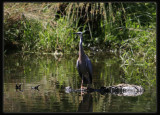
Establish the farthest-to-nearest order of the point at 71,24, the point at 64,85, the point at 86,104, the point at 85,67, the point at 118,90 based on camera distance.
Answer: the point at 71,24 < the point at 64,85 < the point at 85,67 < the point at 118,90 < the point at 86,104

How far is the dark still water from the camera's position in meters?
6.07

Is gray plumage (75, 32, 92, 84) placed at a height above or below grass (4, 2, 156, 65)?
below

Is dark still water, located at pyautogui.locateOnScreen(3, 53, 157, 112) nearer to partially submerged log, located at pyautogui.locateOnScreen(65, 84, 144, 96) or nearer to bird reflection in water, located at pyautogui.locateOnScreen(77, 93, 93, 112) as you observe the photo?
bird reflection in water, located at pyautogui.locateOnScreen(77, 93, 93, 112)

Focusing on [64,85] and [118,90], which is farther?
[64,85]

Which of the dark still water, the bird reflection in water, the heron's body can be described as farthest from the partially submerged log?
the heron's body

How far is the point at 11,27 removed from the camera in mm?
14586

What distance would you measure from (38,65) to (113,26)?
508cm

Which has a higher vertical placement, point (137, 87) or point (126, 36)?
point (126, 36)

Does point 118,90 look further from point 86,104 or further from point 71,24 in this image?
point 71,24

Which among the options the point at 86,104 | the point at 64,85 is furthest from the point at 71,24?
the point at 86,104

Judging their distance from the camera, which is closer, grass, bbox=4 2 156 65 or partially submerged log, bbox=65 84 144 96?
partially submerged log, bbox=65 84 144 96

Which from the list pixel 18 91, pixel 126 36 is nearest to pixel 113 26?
pixel 126 36

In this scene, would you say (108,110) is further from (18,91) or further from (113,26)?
(113,26)

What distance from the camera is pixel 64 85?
25.9ft
